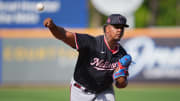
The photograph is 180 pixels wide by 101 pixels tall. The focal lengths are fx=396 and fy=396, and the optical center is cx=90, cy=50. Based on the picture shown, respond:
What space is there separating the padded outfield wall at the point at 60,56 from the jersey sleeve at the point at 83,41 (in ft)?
29.0

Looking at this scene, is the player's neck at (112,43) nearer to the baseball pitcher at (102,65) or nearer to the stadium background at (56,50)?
the baseball pitcher at (102,65)

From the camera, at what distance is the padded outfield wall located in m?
14.6

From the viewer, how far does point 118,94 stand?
12.5 metres

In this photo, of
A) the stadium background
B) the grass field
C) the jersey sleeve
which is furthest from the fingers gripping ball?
the stadium background

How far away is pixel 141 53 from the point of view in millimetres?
14703

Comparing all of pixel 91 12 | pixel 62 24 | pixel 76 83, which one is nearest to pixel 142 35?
pixel 62 24

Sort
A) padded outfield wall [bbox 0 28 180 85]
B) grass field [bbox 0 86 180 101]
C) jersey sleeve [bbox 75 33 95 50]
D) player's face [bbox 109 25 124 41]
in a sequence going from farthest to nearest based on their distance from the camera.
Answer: padded outfield wall [bbox 0 28 180 85] → grass field [bbox 0 86 180 101] → player's face [bbox 109 25 124 41] → jersey sleeve [bbox 75 33 95 50]

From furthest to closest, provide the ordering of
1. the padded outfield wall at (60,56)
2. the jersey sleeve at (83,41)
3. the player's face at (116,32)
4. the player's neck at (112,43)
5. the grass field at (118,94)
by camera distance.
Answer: the padded outfield wall at (60,56)
the grass field at (118,94)
the player's neck at (112,43)
the player's face at (116,32)
the jersey sleeve at (83,41)

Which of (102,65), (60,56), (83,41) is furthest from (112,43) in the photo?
(60,56)

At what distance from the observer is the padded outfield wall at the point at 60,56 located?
1465 centimetres

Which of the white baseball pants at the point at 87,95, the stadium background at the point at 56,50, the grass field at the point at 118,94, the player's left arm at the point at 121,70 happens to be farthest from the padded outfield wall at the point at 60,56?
the player's left arm at the point at 121,70

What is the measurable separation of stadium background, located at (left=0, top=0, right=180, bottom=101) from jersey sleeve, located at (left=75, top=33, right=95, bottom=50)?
8.60 meters

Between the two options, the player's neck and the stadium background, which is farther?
the stadium background

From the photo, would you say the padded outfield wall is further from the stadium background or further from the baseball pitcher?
the baseball pitcher
